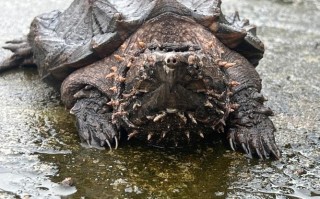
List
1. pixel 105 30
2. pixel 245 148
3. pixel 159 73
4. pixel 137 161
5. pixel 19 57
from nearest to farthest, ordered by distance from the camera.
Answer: pixel 159 73 → pixel 137 161 → pixel 245 148 → pixel 105 30 → pixel 19 57

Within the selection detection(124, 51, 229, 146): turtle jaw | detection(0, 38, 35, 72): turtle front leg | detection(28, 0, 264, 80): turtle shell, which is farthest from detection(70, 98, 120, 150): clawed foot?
detection(0, 38, 35, 72): turtle front leg

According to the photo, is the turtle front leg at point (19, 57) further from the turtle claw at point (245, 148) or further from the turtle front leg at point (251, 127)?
the turtle claw at point (245, 148)

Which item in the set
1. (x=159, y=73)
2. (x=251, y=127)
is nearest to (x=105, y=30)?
(x=159, y=73)

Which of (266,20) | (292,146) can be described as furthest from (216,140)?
(266,20)

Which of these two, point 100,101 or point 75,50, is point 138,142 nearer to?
point 100,101

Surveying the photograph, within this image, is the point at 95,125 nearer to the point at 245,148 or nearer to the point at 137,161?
the point at 137,161

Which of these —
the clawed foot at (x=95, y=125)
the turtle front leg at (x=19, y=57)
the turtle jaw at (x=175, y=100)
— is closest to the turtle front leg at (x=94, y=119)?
the clawed foot at (x=95, y=125)
